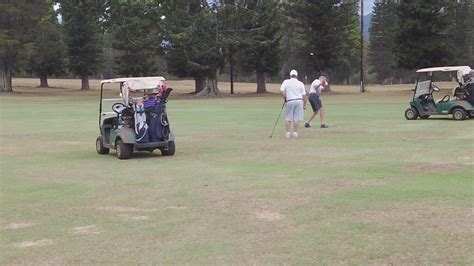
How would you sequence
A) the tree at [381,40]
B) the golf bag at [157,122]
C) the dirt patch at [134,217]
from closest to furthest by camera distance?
the dirt patch at [134,217] → the golf bag at [157,122] → the tree at [381,40]

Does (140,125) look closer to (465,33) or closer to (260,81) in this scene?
(260,81)

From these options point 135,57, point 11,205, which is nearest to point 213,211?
point 11,205

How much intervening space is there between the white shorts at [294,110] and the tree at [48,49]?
38.2 m

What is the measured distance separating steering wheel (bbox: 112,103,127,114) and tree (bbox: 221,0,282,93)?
1385 inches

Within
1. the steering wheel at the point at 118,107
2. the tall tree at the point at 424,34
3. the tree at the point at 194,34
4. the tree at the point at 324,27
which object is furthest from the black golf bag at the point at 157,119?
the tree at the point at 324,27

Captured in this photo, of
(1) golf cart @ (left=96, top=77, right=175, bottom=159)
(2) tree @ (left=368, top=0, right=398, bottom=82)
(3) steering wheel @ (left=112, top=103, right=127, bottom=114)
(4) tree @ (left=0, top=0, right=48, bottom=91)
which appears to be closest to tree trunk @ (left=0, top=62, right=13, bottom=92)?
(4) tree @ (left=0, top=0, right=48, bottom=91)

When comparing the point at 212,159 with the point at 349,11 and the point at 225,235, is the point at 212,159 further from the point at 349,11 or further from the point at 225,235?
the point at 349,11

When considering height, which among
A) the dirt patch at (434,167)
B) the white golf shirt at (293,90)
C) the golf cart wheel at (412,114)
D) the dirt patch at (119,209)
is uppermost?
the white golf shirt at (293,90)

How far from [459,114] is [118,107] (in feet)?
40.0

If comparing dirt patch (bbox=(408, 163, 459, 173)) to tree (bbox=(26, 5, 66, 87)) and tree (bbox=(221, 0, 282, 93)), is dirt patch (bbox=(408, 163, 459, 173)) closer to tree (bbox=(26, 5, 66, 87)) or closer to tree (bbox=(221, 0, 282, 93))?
tree (bbox=(221, 0, 282, 93))

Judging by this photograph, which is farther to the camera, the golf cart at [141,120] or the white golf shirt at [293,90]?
the white golf shirt at [293,90]

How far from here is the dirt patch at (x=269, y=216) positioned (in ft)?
23.2

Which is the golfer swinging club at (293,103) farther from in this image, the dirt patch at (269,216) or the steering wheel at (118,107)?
the dirt patch at (269,216)

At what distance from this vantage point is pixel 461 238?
239 inches
